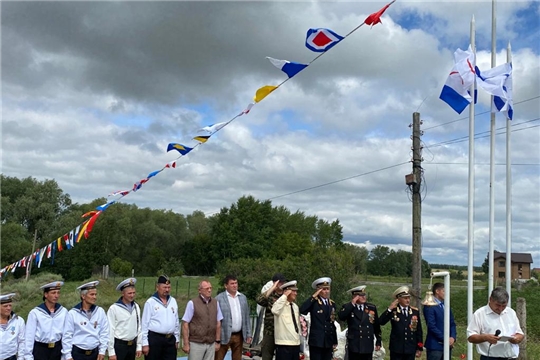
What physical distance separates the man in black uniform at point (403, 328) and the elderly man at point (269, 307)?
4.78 feet

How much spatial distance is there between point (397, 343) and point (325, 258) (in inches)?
322

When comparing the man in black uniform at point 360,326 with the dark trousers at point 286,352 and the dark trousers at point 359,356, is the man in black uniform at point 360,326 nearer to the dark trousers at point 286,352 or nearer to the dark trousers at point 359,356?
the dark trousers at point 359,356

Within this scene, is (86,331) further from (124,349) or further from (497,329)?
(497,329)

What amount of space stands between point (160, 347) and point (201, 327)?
592 mm

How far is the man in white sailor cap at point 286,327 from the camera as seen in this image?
7621 millimetres

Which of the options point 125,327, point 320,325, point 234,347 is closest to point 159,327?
point 125,327

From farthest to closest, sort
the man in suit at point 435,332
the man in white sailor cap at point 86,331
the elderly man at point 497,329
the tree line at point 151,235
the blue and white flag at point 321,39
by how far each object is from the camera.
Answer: the tree line at point 151,235 < the man in suit at point 435,332 < the blue and white flag at point 321,39 < the man in white sailor cap at point 86,331 < the elderly man at point 497,329

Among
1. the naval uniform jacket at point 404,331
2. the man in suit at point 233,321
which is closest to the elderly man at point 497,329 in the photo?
the naval uniform jacket at point 404,331

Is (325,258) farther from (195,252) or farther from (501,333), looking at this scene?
(195,252)

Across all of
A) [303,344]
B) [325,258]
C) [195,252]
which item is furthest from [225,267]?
[195,252]

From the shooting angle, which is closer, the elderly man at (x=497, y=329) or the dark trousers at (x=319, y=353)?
the elderly man at (x=497, y=329)

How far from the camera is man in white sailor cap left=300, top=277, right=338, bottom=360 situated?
303 inches

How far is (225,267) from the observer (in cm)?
2472

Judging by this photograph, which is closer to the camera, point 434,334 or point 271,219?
point 434,334
